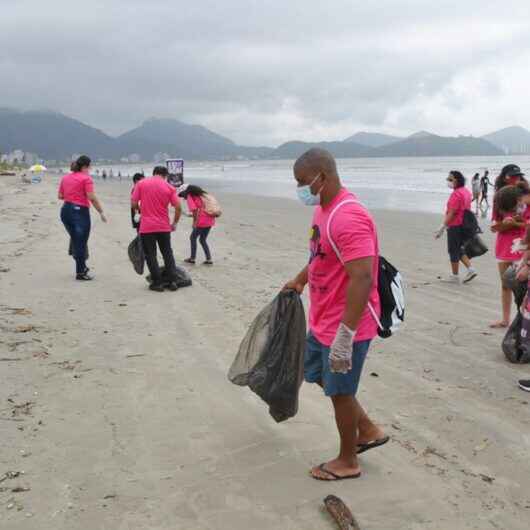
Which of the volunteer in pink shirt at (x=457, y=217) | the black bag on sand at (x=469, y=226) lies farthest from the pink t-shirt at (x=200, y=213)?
the black bag on sand at (x=469, y=226)

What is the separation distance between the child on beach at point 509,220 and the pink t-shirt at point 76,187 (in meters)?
5.70

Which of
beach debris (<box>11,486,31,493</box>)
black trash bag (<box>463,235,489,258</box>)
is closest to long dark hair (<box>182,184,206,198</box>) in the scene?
black trash bag (<box>463,235,489,258</box>)

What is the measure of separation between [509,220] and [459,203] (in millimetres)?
2802

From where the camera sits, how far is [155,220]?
8273mm

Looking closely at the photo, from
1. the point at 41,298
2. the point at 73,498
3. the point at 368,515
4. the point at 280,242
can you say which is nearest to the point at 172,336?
the point at 41,298

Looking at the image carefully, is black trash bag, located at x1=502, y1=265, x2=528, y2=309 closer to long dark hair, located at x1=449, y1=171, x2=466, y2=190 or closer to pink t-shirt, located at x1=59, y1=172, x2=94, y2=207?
long dark hair, located at x1=449, y1=171, x2=466, y2=190

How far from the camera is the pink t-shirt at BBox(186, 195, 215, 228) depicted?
1031 centimetres

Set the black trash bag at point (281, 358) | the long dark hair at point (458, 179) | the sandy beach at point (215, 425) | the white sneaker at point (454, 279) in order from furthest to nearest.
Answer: the white sneaker at point (454, 279) < the long dark hair at point (458, 179) < the black trash bag at point (281, 358) < the sandy beach at point (215, 425)

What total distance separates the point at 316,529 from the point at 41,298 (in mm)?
5648

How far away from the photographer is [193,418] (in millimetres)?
4113

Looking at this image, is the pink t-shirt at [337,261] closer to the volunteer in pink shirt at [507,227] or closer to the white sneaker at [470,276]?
the volunteer in pink shirt at [507,227]

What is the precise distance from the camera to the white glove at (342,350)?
2908 mm

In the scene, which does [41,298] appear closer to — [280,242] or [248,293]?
[248,293]

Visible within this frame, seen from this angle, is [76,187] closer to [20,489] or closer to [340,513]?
[20,489]
